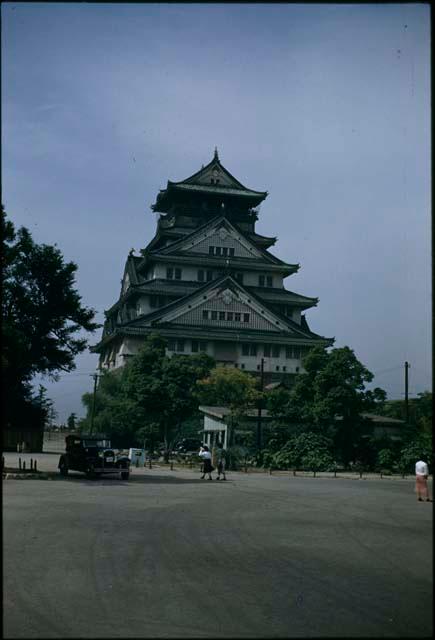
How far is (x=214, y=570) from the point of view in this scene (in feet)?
27.9

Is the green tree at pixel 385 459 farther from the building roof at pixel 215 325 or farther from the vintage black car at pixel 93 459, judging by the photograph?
the building roof at pixel 215 325

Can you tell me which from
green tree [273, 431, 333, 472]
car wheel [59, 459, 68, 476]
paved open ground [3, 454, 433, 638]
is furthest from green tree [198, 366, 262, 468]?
paved open ground [3, 454, 433, 638]

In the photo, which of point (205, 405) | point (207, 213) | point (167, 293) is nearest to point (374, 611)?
point (205, 405)

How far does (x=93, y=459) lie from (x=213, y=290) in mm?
38620

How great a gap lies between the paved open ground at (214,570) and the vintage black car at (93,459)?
30.0ft

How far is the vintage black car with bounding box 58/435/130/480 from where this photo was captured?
2594cm

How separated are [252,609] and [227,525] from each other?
20.0 ft

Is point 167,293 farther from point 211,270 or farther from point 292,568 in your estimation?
point 292,568

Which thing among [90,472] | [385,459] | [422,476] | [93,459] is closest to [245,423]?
[385,459]

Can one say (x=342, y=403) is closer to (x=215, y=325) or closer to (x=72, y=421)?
(x=215, y=325)

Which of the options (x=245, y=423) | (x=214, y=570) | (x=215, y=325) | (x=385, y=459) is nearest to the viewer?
(x=214, y=570)

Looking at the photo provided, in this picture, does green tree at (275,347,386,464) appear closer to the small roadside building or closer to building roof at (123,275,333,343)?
the small roadside building

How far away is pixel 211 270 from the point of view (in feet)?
226

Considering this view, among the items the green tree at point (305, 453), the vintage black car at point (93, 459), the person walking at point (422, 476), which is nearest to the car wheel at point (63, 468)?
the vintage black car at point (93, 459)
